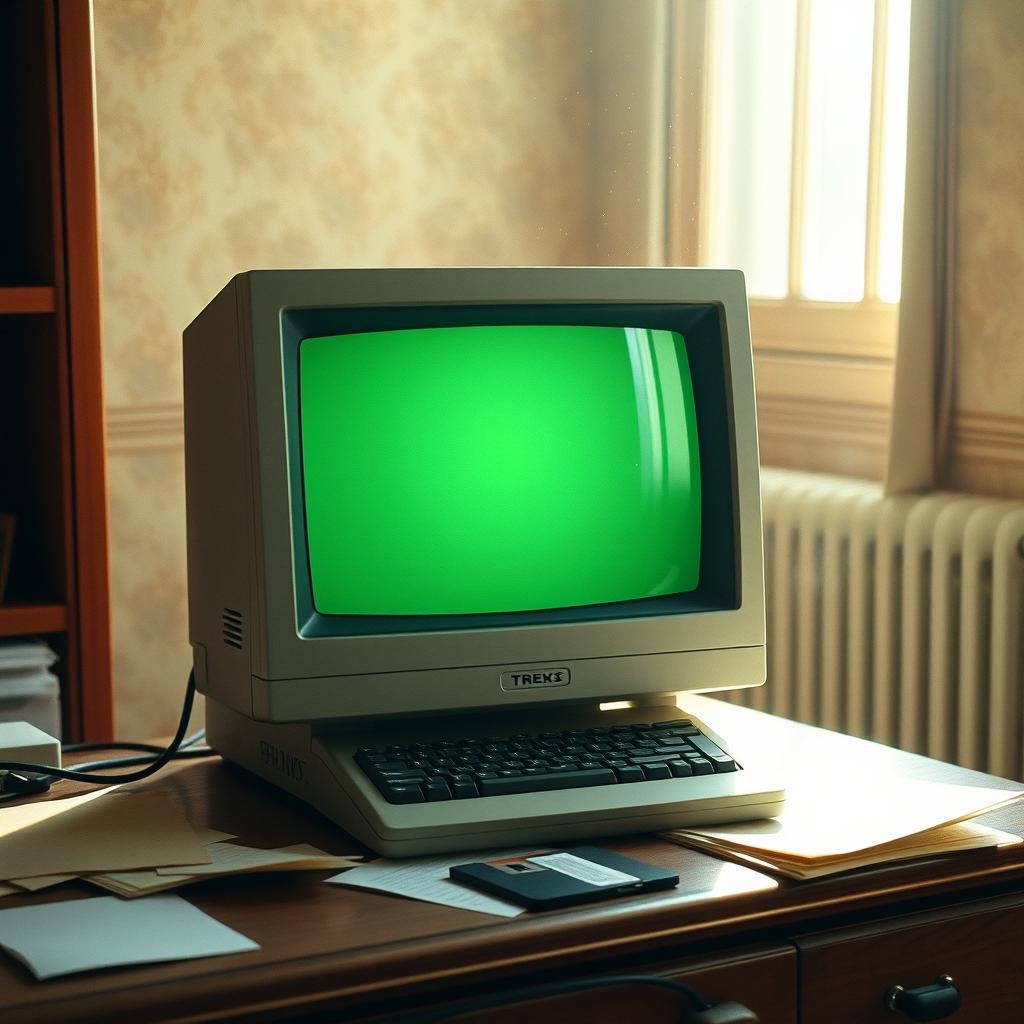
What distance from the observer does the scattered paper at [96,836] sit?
1.08 m

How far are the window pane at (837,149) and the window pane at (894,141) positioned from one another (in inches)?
2.1

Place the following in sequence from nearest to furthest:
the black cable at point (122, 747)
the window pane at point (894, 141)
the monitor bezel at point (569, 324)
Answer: the monitor bezel at point (569, 324) < the black cable at point (122, 747) < the window pane at point (894, 141)

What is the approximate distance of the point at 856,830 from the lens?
1.15m

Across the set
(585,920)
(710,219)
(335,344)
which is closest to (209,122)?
(710,219)

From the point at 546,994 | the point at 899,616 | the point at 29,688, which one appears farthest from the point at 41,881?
the point at 899,616

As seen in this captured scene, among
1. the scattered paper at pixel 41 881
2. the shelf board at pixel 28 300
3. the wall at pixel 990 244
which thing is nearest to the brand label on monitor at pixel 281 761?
the scattered paper at pixel 41 881

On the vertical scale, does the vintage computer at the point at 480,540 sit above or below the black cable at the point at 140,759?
above

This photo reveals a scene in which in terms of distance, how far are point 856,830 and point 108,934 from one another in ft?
1.85

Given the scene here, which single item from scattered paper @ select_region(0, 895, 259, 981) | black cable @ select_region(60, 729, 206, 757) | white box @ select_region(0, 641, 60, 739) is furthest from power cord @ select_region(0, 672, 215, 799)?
white box @ select_region(0, 641, 60, 739)

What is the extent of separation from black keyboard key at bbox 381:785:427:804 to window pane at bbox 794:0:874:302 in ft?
6.16

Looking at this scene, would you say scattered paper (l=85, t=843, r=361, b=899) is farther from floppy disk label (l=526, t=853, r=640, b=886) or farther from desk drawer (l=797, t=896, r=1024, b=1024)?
desk drawer (l=797, t=896, r=1024, b=1024)

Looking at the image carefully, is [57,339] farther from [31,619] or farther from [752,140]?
[752,140]

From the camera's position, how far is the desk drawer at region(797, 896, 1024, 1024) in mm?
1084

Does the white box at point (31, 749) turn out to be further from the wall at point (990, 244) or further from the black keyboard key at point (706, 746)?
the wall at point (990, 244)
